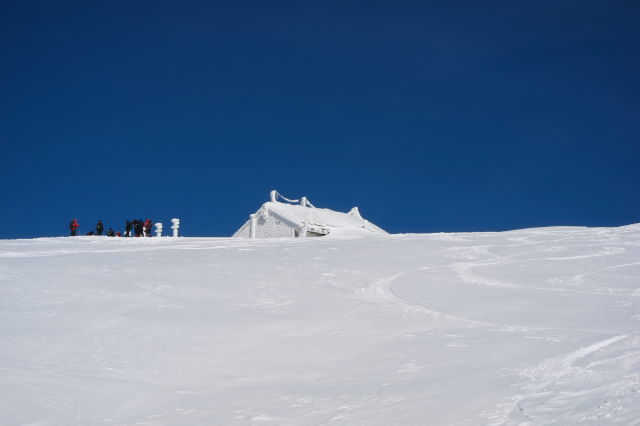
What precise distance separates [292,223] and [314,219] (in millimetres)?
1446

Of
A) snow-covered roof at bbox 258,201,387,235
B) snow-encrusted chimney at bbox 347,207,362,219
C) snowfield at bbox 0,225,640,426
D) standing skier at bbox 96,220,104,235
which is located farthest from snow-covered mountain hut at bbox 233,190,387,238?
snowfield at bbox 0,225,640,426

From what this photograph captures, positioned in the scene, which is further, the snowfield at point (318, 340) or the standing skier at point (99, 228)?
→ the standing skier at point (99, 228)

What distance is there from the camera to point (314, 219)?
36781 millimetres

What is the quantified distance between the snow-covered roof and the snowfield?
1924 centimetres

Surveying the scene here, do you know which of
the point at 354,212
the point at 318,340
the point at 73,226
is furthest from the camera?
the point at 354,212

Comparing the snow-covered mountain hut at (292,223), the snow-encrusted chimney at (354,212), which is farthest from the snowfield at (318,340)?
the snow-encrusted chimney at (354,212)

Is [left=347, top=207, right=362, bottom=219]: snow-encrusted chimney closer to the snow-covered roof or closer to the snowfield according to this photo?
the snow-covered roof

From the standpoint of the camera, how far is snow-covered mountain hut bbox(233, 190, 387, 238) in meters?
35.9

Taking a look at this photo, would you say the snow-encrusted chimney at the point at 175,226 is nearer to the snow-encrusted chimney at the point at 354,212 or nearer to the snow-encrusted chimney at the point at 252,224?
the snow-encrusted chimney at the point at 252,224

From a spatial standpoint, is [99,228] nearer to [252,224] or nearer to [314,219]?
[252,224]

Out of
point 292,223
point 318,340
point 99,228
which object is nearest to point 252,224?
point 292,223

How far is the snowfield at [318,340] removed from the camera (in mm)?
6129

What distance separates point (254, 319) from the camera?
33.8 ft

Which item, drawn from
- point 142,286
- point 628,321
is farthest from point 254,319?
point 628,321
